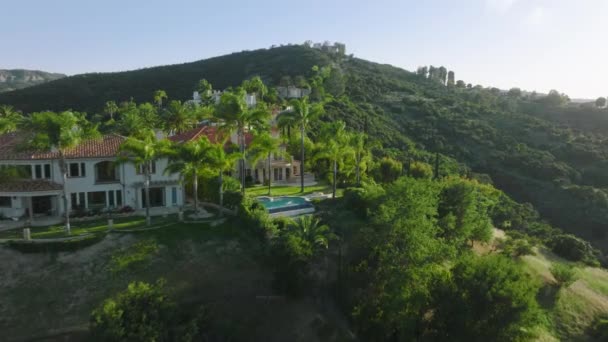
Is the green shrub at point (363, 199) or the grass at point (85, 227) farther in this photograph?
the green shrub at point (363, 199)

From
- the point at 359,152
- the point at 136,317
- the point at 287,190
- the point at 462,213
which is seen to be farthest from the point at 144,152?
the point at 462,213

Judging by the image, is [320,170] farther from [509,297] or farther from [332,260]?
[509,297]

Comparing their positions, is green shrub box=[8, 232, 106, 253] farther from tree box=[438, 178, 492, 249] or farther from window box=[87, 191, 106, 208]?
tree box=[438, 178, 492, 249]

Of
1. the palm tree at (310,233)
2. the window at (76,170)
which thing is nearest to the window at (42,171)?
the window at (76,170)

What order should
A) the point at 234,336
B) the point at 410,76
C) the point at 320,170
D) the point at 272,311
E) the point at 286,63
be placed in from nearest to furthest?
1. the point at 234,336
2. the point at 272,311
3. the point at 320,170
4. the point at 286,63
5. the point at 410,76

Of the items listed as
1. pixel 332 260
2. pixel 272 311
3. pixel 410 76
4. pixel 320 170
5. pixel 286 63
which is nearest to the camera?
pixel 272 311

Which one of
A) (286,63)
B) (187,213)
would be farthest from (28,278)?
(286,63)

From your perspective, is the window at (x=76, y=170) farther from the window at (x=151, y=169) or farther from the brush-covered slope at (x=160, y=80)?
the brush-covered slope at (x=160, y=80)
